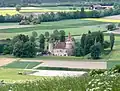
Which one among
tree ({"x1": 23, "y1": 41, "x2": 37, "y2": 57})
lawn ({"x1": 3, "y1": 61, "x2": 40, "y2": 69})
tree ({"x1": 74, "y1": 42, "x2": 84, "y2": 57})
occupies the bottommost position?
tree ({"x1": 74, "y1": 42, "x2": 84, "y2": 57})

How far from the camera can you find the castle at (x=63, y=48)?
49.1m

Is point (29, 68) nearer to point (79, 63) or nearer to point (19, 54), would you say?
point (79, 63)

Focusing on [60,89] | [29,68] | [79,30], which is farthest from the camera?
[79,30]

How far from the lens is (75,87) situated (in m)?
5.95

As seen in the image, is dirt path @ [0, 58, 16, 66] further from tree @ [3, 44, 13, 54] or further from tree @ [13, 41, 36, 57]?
tree @ [3, 44, 13, 54]

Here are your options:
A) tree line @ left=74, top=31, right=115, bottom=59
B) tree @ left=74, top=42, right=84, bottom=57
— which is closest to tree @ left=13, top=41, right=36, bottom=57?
tree @ left=74, top=42, right=84, bottom=57

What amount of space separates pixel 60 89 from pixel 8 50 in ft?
141

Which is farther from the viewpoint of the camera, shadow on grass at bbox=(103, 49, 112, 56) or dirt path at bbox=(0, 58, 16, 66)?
shadow on grass at bbox=(103, 49, 112, 56)

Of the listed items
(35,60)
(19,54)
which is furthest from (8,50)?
(35,60)

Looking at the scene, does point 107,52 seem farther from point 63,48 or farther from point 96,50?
point 63,48

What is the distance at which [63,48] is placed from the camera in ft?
167

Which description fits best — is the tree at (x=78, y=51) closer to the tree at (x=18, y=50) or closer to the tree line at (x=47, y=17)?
the tree at (x=18, y=50)

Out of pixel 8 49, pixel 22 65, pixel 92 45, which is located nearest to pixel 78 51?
pixel 92 45

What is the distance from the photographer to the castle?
49.1m
